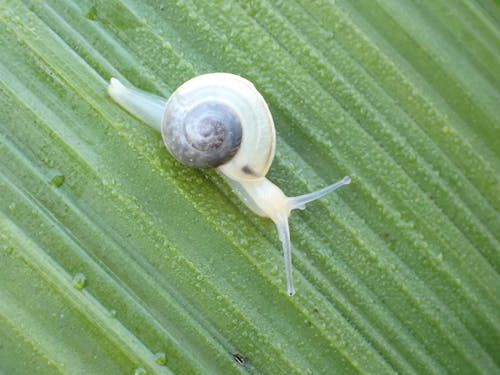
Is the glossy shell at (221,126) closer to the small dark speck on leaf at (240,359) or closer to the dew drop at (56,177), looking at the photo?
the dew drop at (56,177)

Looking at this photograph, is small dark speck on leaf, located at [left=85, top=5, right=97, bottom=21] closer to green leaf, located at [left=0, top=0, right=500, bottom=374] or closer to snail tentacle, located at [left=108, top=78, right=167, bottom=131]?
green leaf, located at [left=0, top=0, right=500, bottom=374]

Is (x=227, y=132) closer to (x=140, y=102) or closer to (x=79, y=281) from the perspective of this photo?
(x=140, y=102)

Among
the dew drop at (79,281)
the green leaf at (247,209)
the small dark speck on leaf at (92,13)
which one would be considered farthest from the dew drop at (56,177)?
the small dark speck on leaf at (92,13)

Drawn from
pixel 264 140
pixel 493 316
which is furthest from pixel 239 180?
pixel 493 316

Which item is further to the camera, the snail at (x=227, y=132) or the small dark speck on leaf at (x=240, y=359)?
the small dark speck on leaf at (x=240, y=359)

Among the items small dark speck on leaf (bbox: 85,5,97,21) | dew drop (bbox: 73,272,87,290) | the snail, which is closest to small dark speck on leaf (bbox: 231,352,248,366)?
the snail

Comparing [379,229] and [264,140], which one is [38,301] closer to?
[264,140]

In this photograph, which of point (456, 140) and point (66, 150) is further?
point (456, 140)
